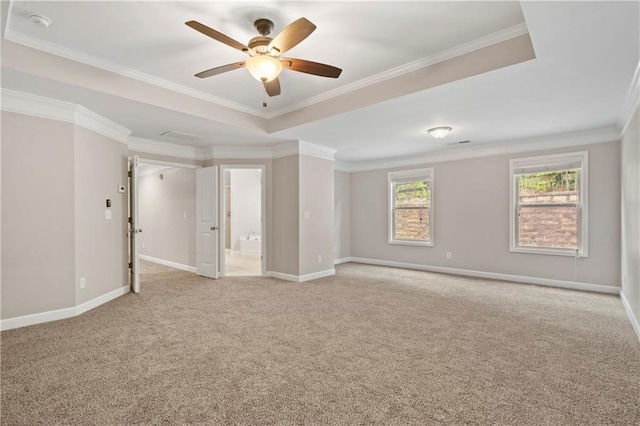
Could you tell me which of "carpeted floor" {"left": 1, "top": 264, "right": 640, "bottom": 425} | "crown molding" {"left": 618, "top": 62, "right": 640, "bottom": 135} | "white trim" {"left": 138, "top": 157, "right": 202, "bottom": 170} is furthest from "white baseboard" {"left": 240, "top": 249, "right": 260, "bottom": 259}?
"crown molding" {"left": 618, "top": 62, "right": 640, "bottom": 135}

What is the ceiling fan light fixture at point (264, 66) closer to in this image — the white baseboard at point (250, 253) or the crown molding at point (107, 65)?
the crown molding at point (107, 65)

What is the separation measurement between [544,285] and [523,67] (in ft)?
13.2

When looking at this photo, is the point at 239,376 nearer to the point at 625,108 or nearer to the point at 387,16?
the point at 387,16

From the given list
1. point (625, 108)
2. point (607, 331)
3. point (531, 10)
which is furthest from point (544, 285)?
point (531, 10)

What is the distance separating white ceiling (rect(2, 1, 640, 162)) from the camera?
95.5 inches

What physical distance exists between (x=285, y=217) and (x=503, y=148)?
162 inches

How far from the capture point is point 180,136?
206 inches

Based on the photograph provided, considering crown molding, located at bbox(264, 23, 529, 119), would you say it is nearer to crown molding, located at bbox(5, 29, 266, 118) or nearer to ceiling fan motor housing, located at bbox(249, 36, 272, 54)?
crown molding, located at bbox(5, 29, 266, 118)

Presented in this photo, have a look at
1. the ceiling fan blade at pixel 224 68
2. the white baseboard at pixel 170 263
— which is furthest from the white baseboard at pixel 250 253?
the ceiling fan blade at pixel 224 68

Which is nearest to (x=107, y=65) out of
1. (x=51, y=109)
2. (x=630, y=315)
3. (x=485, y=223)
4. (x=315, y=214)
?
(x=51, y=109)

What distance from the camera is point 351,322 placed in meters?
3.53

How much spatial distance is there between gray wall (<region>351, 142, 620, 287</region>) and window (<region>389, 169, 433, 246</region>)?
0.47 feet

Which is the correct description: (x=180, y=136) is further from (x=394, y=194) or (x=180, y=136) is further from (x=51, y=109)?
(x=394, y=194)

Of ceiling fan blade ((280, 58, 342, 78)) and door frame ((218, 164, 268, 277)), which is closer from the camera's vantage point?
ceiling fan blade ((280, 58, 342, 78))
